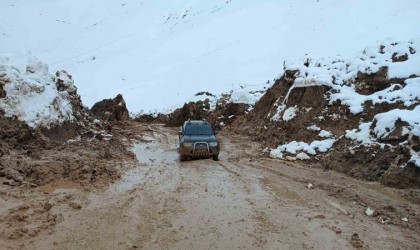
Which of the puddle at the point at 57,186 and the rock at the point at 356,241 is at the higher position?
the puddle at the point at 57,186

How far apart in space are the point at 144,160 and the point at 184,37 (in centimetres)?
3382

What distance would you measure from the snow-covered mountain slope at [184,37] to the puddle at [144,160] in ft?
49.5

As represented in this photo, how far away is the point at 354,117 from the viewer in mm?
16062

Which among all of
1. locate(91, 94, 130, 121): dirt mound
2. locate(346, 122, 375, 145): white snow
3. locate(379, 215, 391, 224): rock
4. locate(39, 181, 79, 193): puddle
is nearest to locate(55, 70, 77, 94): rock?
locate(91, 94, 130, 121): dirt mound

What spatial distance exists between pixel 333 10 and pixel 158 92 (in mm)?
17153

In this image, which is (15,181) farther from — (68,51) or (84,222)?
(68,51)

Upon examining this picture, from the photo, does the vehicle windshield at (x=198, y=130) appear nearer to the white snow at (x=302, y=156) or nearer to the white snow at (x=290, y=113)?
the white snow at (x=290, y=113)

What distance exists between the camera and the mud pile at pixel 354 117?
1264 centimetres

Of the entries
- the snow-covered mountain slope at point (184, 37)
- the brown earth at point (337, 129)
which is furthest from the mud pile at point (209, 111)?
the brown earth at point (337, 129)

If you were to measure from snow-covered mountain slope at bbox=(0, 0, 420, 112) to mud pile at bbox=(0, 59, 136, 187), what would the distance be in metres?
18.8

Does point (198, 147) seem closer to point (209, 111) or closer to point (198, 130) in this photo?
point (198, 130)

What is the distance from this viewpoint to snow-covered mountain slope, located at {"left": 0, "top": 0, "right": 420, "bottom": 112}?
3462 cm

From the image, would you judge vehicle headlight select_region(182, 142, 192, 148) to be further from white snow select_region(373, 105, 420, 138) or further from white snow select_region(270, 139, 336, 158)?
white snow select_region(373, 105, 420, 138)

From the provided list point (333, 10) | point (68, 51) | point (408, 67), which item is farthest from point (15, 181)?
point (68, 51)
